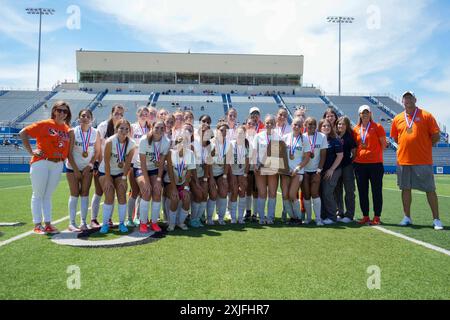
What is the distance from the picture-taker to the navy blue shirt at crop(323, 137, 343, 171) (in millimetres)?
6242

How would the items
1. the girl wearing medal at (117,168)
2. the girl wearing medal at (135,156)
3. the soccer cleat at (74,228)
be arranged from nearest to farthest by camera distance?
the girl wearing medal at (117,168) → the soccer cleat at (74,228) → the girl wearing medal at (135,156)

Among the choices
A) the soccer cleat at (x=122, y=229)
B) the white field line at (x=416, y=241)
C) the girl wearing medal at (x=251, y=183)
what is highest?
the girl wearing medal at (x=251, y=183)

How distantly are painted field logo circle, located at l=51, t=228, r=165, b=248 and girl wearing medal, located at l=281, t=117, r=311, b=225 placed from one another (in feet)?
7.53

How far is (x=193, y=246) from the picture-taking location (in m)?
4.45

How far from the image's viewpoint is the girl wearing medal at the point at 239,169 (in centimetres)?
616

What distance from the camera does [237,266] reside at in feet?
11.9

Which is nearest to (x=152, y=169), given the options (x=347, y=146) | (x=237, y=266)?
(x=237, y=266)

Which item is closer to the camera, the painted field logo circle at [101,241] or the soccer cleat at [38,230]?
the painted field logo circle at [101,241]

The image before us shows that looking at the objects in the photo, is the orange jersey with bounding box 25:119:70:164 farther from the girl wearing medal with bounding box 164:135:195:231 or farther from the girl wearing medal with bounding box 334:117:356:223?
the girl wearing medal with bounding box 334:117:356:223

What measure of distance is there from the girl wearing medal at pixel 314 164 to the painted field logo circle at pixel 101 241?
8.84 ft

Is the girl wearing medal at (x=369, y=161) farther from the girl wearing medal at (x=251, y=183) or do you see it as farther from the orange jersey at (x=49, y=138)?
the orange jersey at (x=49, y=138)

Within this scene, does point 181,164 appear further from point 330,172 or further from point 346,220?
point 346,220

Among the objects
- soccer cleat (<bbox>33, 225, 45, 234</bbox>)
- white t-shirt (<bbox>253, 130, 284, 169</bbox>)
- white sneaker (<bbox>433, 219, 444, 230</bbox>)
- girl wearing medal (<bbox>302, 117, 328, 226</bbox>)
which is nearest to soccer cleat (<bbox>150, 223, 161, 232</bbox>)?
soccer cleat (<bbox>33, 225, 45, 234</bbox>)

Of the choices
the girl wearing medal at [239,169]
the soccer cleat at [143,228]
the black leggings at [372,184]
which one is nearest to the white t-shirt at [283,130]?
the girl wearing medal at [239,169]
